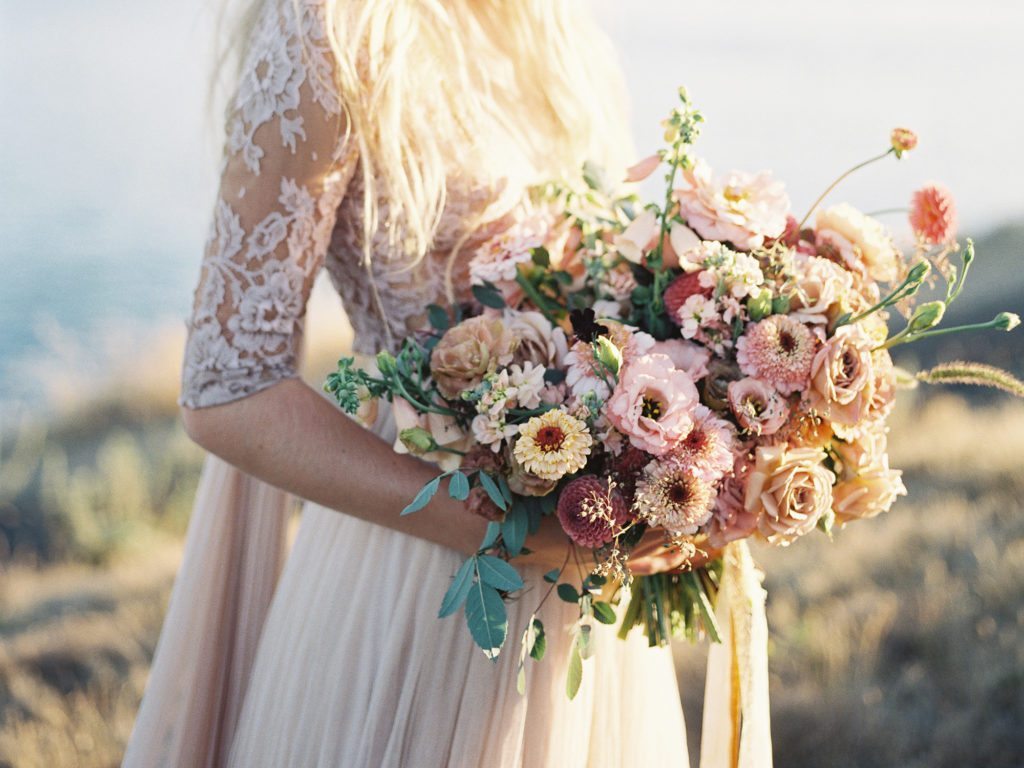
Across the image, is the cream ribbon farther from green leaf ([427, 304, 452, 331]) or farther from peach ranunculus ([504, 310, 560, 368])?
green leaf ([427, 304, 452, 331])

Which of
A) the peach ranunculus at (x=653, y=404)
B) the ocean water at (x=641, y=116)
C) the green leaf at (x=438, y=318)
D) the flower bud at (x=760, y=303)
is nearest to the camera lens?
the peach ranunculus at (x=653, y=404)

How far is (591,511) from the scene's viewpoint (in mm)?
1121

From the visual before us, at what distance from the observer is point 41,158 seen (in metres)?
7.78

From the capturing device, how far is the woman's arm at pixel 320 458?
4.51 feet

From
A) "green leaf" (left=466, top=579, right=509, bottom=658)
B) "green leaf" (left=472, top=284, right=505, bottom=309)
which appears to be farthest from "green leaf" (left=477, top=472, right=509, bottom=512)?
"green leaf" (left=472, top=284, right=505, bottom=309)

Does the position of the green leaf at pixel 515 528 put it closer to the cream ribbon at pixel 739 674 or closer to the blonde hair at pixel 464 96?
the cream ribbon at pixel 739 674

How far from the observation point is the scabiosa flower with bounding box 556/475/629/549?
1.13 m

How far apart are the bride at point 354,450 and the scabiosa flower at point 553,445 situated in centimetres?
25

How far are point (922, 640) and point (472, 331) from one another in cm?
264

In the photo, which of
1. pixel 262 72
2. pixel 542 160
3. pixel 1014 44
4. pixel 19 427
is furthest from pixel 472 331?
pixel 1014 44

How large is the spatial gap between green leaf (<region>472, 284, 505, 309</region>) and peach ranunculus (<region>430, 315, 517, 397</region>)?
14cm

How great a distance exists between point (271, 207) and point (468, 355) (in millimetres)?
363

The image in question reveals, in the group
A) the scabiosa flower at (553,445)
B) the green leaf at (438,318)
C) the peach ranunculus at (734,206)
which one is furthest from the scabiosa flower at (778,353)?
the green leaf at (438,318)

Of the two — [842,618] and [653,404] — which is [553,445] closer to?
[653,404]
